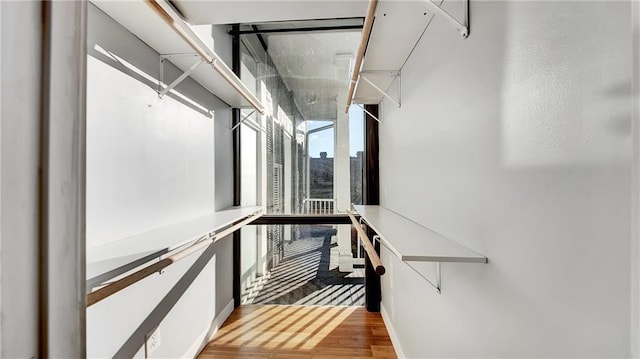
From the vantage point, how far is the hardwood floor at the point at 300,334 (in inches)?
69.6

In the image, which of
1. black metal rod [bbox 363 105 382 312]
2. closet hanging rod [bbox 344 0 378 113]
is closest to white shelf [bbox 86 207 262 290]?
closet hanging rod [bbox 344 0 378 113]

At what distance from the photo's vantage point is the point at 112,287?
764mm

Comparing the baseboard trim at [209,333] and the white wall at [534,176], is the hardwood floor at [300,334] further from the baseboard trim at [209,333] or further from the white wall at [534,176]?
the white wall at [534,176]

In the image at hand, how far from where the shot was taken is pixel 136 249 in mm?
965

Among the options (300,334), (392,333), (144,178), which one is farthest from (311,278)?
(144,178)

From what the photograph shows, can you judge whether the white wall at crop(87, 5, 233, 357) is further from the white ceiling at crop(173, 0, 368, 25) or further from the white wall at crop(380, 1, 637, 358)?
the white wall at crop(380, 1, 637, 358)

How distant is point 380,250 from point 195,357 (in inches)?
55.8

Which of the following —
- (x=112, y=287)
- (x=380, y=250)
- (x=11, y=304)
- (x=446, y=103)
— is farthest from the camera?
(x=380, y=250)

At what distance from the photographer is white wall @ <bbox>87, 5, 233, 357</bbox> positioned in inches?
38.7

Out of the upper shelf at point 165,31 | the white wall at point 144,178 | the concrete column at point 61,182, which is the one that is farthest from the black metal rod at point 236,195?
the concrete column at point 61,182

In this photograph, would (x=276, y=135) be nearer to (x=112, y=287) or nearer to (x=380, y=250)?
(x=380, y=250)

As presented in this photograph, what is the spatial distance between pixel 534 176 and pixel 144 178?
1.34 meters

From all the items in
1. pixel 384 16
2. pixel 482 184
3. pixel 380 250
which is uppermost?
pixel 384 16

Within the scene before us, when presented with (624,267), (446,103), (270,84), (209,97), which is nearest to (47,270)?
(624,267)
